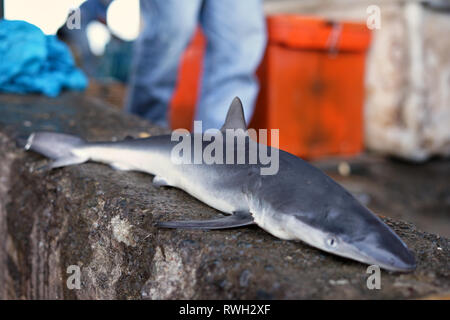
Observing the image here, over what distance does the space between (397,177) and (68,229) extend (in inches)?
118

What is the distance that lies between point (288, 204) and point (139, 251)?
0.35 m

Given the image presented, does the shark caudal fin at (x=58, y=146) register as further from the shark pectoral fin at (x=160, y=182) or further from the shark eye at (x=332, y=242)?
the shark eye at (x=332, y=242)

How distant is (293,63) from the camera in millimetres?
3516

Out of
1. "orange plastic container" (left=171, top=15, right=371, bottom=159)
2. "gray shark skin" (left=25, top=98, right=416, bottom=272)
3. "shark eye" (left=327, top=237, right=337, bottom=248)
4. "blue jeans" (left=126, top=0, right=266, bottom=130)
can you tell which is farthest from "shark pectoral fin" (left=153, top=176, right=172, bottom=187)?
"orange plastic container" (left=171, top=15, right=371, bottom=159)

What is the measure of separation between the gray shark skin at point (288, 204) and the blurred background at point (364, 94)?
2.28 meters

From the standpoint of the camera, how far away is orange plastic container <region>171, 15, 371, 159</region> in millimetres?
3441

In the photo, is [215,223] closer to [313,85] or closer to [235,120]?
[235,120]

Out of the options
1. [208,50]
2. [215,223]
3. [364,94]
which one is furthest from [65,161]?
[364,94]

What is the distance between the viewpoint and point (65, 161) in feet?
4.86

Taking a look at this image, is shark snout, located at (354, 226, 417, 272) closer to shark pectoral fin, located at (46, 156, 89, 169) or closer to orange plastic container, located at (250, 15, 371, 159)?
shark pectoral fin, located at (46, 156, 89, 169)

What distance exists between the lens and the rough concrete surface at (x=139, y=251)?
78 centimetres

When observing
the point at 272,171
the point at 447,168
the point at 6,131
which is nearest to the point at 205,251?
the point at 272,171
